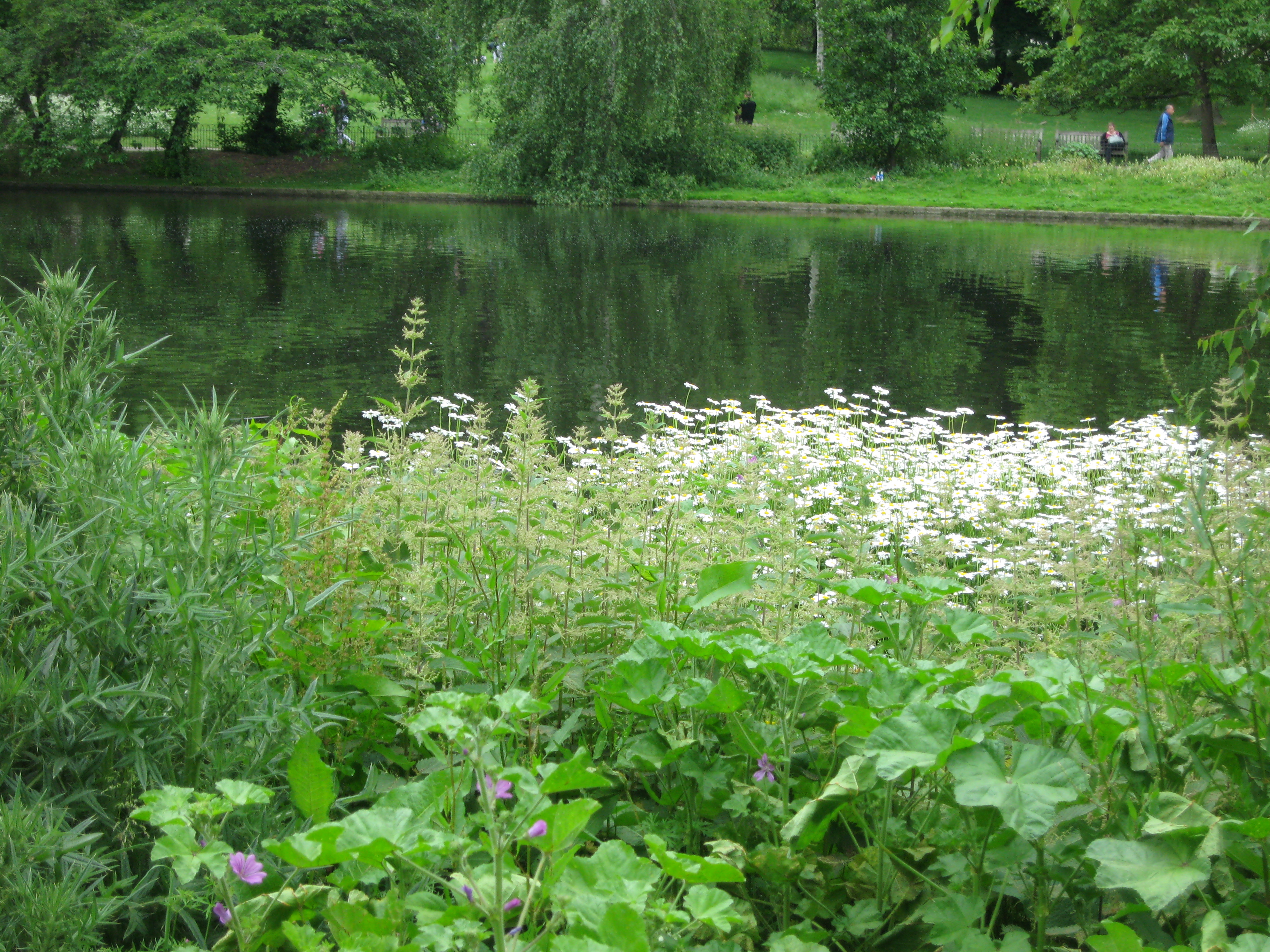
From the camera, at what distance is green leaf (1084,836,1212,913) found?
1.67 m

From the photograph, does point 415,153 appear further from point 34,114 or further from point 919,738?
point 919,738

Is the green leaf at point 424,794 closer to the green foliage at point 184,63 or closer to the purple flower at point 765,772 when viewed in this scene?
the purple flower at point 765,772

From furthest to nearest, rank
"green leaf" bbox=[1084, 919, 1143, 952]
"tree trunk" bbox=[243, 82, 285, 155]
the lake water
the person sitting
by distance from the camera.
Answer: the person sitting < "tree trunk" bbox=[243, 82, 285, 155] < the lake water < "green leaf" bbox=[1084, 919, 1143, 952]

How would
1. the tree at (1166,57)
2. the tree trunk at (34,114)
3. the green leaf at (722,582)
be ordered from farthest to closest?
the tree at (1166,57) → the tree trunk at (34,114) → the green leaf at (722,582)

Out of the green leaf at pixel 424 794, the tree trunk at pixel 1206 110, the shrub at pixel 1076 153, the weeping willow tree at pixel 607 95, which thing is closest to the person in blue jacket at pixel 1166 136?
the tree trunk at pixel 1206 110

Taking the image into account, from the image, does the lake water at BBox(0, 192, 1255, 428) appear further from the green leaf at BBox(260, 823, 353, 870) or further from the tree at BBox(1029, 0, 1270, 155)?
the tree at BBox(1029, 0, 1270, 155)

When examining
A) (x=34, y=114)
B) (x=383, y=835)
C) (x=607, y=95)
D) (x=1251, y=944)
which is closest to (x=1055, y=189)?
(x=607, y=95)

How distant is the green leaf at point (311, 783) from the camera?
5.84 ft

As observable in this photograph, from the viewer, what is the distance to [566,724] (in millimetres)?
2209

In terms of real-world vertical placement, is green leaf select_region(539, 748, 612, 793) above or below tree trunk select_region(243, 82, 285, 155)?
below

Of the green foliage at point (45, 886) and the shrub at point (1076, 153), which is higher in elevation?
the shrub at point (1076, 153)

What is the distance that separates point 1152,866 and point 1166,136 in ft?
131

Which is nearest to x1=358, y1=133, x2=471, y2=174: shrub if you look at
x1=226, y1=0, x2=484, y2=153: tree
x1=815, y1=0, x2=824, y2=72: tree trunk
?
x1=226, y1=0, x2=484, y2=153: tree

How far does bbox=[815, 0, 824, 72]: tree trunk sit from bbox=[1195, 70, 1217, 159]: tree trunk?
12.2 meters
